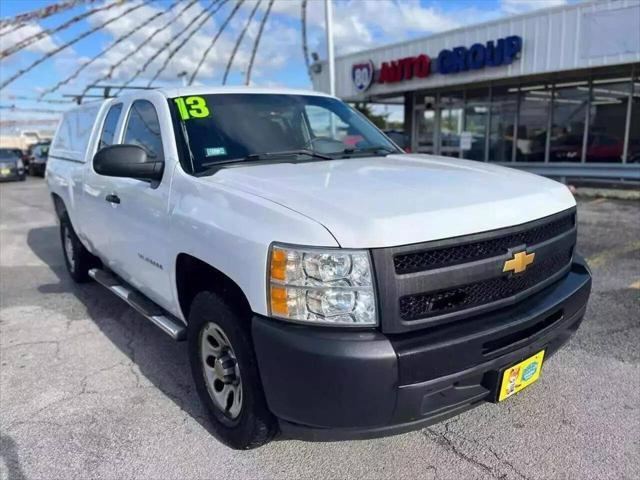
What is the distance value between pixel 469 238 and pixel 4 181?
26.5 m

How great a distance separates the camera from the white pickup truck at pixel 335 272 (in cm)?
217

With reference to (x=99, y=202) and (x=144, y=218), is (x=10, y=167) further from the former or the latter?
(x=144, y=218)

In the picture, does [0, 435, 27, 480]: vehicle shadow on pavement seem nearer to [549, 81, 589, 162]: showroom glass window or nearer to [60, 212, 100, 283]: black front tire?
[60, 212, 100, 283]: black front tire

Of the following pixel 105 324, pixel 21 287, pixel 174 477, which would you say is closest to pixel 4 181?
pixel 21 287

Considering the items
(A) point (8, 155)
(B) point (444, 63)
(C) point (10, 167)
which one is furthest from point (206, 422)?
(A) point (8, 155)

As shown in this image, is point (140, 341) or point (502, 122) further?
point (502, 122)

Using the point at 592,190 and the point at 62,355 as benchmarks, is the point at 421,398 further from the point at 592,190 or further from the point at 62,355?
the point at 592,190

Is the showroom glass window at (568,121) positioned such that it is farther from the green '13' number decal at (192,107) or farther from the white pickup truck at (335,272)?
the green '13' number decal at (192,107)

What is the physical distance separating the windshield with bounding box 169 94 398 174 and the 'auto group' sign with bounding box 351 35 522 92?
10.9 meters

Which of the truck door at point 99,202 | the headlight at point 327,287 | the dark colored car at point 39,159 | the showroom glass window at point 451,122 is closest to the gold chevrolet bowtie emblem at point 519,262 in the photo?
the headlight at point 327,287

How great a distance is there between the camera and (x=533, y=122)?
15.8 m

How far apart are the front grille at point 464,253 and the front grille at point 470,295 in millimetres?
115

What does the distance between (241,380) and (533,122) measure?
50.6 ft

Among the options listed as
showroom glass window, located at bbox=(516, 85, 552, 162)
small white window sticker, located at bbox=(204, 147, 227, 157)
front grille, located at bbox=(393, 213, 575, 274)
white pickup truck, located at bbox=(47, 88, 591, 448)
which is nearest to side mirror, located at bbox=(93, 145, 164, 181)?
white pickup truck, located at bbox=(47, 88, 591, 448)
